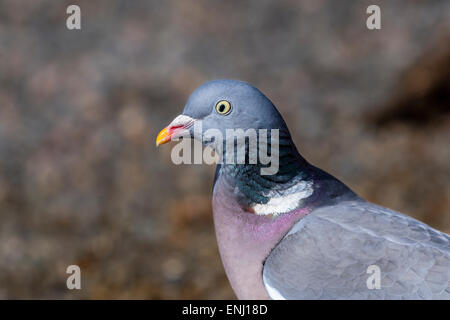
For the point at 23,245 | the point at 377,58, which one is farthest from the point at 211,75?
the point at 23,245

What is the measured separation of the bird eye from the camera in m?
3.54

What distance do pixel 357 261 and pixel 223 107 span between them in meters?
1.09

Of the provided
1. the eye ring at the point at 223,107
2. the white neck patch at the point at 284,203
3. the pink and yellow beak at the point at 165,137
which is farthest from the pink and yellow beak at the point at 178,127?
the white neck patch at the point at 284,203

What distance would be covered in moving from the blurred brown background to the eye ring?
4268 mm

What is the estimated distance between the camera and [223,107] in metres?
3.56

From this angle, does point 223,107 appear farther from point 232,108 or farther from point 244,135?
point 244,135

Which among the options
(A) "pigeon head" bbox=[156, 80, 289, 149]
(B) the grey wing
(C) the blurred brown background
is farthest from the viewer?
(C) the blurred brown background

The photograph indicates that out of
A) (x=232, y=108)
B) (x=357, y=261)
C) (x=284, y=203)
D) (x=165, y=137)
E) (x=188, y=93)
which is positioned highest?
(x=232, y=108)

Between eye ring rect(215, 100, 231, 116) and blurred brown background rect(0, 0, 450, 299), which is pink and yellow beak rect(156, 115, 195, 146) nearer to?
eye ring rect(215, 100, 231, 116)

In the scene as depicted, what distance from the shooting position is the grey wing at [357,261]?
330cm

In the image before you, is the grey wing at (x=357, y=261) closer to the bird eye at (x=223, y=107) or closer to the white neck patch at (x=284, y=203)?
the white neck patch at (x=284, y=203)

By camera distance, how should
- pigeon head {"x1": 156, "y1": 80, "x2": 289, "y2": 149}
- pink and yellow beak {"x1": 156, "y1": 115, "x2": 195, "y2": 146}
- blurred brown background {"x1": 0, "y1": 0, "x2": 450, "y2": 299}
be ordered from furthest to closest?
blurred brown background {"x1": 0, "y1": 0, "x2": 450, "y2": 299}, pink and yellow beak {"x1": 156, "y1": 115, "x2": 195, "y2": 146}, pigeon head {"x1": 156, "y1": 80, "x2": 289, "y2": 149}

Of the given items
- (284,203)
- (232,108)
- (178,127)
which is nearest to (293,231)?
(284,203)

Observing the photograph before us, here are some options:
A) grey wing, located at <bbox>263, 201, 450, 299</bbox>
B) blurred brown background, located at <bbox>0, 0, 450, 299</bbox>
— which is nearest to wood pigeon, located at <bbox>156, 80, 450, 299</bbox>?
grey wing, located at <bbox>263, 201, 450, 299</bbox>
